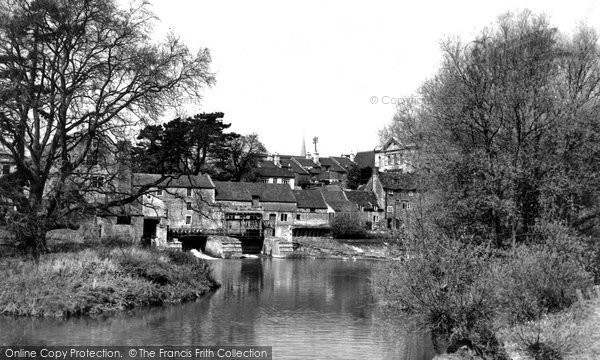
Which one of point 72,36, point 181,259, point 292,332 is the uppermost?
point 72,36

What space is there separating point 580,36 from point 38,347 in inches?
1012

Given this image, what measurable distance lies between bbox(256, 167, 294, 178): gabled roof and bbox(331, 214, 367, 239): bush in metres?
25.0

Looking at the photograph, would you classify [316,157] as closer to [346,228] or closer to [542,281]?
[346,228]

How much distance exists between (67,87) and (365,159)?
86.1m

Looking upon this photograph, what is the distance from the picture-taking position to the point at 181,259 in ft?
93.5

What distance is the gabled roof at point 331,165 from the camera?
10562 cm

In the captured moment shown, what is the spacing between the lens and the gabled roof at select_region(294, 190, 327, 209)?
69.6 m

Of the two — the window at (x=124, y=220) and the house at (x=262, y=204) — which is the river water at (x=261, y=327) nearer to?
the window at (x=124, y=220)

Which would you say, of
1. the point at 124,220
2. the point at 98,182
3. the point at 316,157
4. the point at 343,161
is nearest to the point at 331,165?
the point at 316,157

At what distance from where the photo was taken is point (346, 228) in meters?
65.2

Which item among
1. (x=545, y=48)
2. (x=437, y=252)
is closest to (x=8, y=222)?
(x=437, y=252)

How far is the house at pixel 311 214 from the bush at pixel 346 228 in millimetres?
1333

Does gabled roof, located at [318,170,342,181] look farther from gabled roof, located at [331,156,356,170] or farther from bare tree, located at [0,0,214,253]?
bare tree, located at [0,0,214,253]

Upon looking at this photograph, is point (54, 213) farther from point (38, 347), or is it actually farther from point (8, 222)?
point (38, 347)
